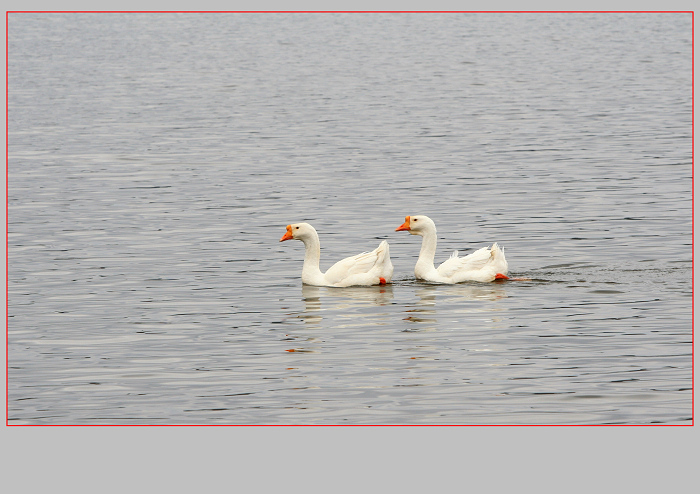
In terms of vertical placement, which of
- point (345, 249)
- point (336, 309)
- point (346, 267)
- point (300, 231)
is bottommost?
point (336, 309)

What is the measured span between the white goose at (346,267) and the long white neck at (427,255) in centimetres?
51

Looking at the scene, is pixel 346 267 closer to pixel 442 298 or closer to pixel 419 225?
pixel 419 225

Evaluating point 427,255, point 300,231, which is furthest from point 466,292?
point 300,231

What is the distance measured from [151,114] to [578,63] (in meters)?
30.4

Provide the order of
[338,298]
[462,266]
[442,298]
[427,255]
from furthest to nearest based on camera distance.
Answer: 1. [427,255]
2. [462,266]
3. [338,298]
4. [442,298]

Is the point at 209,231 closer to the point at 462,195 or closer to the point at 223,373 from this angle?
the point at 462,195

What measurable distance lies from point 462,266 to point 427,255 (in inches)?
27.1

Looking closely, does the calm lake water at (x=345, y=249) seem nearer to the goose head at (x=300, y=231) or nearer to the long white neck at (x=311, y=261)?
the long white neck at (x=311, y=261)

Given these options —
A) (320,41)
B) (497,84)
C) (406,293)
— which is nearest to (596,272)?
(406,293)

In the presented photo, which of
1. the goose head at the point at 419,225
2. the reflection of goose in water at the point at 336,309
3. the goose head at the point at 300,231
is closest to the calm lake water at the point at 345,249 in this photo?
the reflection of goose in water at the point at 336,309

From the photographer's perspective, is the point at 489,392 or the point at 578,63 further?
the point at 578,63

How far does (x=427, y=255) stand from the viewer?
20.1m

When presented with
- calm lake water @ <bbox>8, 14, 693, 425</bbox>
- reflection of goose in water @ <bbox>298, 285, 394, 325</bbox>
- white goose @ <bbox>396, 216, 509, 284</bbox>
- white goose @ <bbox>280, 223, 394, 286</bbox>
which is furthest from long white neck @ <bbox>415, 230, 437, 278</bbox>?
reflection of goose in water @ <bbox>298, 285, 394, 325</bbox>

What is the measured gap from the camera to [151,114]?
46.7 metres
